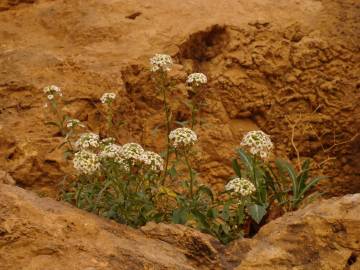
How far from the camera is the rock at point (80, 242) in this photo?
117 inches

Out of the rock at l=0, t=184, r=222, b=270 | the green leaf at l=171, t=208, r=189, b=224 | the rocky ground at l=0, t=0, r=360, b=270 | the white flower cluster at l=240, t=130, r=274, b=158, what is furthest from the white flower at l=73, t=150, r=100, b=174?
the rocky ground at l=0, t=0, r=360, b=270

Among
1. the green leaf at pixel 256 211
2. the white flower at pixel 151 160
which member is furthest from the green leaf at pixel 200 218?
the white flower at pixel 151 160

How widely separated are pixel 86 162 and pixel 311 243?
134cm

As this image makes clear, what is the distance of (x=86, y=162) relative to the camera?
390cm

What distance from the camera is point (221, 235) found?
13.8 ft

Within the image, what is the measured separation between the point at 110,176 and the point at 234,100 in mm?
2381

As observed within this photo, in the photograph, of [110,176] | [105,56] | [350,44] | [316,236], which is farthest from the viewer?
[350,44]

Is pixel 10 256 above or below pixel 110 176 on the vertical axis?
above

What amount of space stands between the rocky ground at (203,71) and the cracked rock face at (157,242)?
6.45 feet

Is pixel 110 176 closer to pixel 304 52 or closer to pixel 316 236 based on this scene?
pixel 316 236

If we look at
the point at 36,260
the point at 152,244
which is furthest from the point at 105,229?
the point at 36,260

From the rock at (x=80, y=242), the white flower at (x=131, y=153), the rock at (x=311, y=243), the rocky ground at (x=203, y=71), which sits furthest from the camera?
the rocky ground at (x=203, y=71)

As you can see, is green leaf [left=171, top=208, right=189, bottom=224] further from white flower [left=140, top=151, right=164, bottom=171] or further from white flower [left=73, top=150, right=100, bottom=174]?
white flower [left=73, top=150, right=100, bottom=174]

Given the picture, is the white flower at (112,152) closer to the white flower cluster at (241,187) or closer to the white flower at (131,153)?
the white flower at (131,153)
